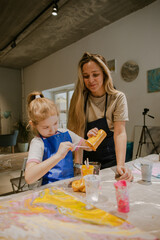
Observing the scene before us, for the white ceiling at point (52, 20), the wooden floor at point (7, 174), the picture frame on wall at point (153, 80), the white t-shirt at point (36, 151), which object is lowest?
the wooden floor at point (7, 174)

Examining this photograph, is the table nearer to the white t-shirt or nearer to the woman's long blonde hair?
the white t-shirt

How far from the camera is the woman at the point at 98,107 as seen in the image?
1.54 meters

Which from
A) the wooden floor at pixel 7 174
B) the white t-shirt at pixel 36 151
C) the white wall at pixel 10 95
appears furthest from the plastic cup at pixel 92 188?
the white wall at pixel 10 95

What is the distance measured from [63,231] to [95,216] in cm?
16

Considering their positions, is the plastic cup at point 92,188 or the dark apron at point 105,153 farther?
the dark apron at point 105,153

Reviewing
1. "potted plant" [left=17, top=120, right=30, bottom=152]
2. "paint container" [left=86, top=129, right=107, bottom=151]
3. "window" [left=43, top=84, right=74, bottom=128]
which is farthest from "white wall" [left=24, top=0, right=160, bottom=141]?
"potted plant" [left=17, top=120, right=30, bottom=152]

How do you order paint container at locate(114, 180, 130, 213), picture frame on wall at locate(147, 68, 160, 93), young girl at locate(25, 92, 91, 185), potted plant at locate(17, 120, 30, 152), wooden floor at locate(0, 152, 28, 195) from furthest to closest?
potted plant at locate(17, 120, 30, 152), picture frame on wall at locate(147, 68, 160, 93), wooden floor at locate(0, 152, 28, 195), young girl at locate(25, 92, 91, 185), paint container at locate(114, 180, 130, 213)

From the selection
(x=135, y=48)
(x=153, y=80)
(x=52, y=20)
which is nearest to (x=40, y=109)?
(x=153, y=80)

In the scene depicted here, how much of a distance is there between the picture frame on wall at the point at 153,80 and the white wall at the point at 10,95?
6.04 meters

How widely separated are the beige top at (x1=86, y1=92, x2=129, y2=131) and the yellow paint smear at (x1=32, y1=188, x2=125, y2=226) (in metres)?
0.83

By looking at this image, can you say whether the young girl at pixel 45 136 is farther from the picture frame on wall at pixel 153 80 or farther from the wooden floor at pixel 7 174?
the picture frame on wall at pixel 153 80

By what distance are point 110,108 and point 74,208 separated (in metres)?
0.96

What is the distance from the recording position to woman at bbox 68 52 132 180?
1.54 meters

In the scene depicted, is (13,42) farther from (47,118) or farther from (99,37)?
(47,118)
